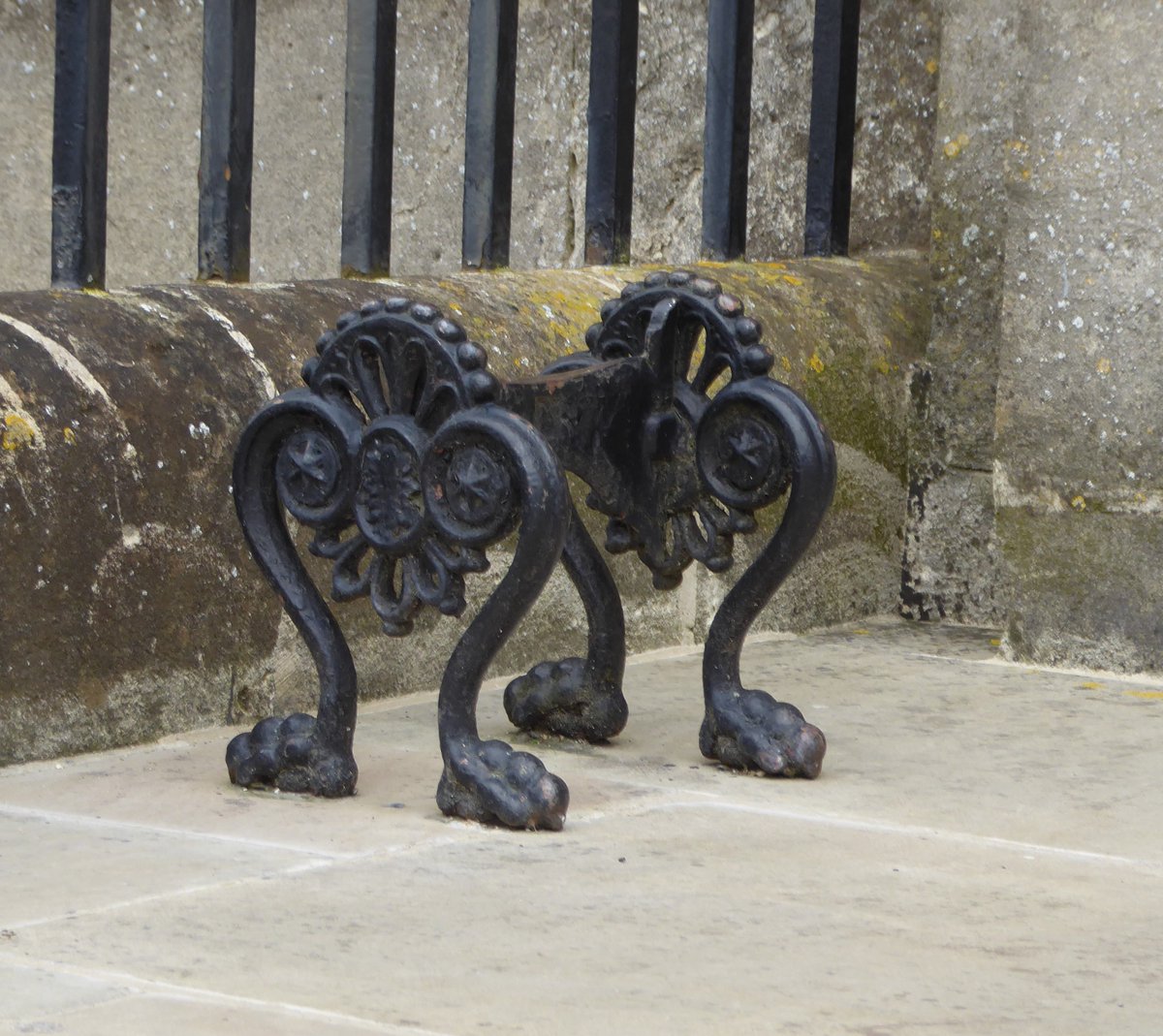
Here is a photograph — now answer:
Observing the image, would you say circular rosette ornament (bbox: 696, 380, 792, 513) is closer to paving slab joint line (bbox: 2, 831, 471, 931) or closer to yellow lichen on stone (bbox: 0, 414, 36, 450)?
paving slab joint line (bbox: 2, 831, 471, 931)

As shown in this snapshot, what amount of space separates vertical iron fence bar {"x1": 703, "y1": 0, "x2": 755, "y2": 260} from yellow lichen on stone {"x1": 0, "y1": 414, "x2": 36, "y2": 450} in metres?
1.82

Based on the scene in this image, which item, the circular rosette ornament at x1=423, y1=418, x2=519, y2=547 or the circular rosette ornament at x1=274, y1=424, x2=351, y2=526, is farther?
the circular rosette ornament at x1=274, y1=424, x2=351, y2=526

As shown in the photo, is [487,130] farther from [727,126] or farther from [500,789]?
[500,789]

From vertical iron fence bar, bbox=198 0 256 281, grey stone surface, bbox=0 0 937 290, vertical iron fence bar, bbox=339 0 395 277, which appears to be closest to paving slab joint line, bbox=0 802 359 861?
vertical iron fence bar, bbox=198 0 256 281

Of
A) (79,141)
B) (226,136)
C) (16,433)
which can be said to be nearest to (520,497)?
(16,433)

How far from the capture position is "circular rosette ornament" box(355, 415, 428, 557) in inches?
88.0

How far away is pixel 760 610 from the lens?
2557mm

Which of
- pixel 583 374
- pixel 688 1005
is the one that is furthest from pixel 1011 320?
pixel 688 1005

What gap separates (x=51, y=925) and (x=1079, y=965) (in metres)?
0.95

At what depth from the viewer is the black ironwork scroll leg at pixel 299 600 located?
7.56 ft

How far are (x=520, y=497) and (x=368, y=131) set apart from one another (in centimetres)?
129

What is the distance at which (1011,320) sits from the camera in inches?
135

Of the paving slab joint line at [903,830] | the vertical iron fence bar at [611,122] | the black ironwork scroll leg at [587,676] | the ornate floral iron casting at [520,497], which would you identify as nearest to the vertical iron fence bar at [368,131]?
the vertical iron fence bar at [611,122]

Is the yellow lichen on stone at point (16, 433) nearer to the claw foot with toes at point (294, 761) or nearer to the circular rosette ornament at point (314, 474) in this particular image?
the circular rosette ornament at point (314, 474)
